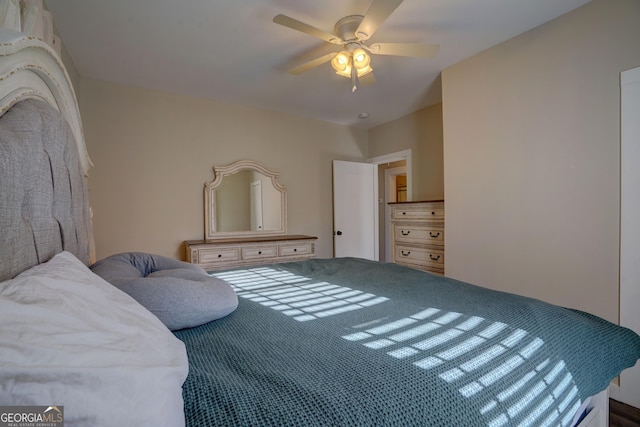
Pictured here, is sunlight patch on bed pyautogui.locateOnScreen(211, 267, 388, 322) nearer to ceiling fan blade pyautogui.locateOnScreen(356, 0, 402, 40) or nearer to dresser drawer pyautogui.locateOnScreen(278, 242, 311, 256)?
ceiling fan blade pyautogui.locateOnScreen(356, 0, 402, 40)

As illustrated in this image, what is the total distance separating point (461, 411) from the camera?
1.97 ft

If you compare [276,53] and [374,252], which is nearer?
[276,53]

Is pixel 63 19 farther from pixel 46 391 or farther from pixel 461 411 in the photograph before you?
pixel 461 411

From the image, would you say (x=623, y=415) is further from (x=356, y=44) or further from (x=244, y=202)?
(x=244, y=202)

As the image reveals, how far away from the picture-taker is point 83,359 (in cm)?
40

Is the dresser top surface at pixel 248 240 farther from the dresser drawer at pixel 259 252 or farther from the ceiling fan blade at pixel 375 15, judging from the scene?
the ceiling fan blade at pixel 375 15

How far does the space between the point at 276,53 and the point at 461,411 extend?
2656mm

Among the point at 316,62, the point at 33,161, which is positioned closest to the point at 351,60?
the point at 316,62

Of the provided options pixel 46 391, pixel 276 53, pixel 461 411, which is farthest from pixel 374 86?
pixel 46 391

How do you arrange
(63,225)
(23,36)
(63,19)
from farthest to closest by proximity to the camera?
(63,19) → (63,225) → (23,36)

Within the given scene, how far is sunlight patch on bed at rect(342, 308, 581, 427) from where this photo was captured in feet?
2.16

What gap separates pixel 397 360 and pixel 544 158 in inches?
83.6

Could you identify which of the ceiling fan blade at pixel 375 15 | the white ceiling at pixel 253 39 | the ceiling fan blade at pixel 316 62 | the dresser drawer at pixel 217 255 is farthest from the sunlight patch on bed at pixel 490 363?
the dresser drawer at pixel 217 255

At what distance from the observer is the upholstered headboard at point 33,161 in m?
0.71
